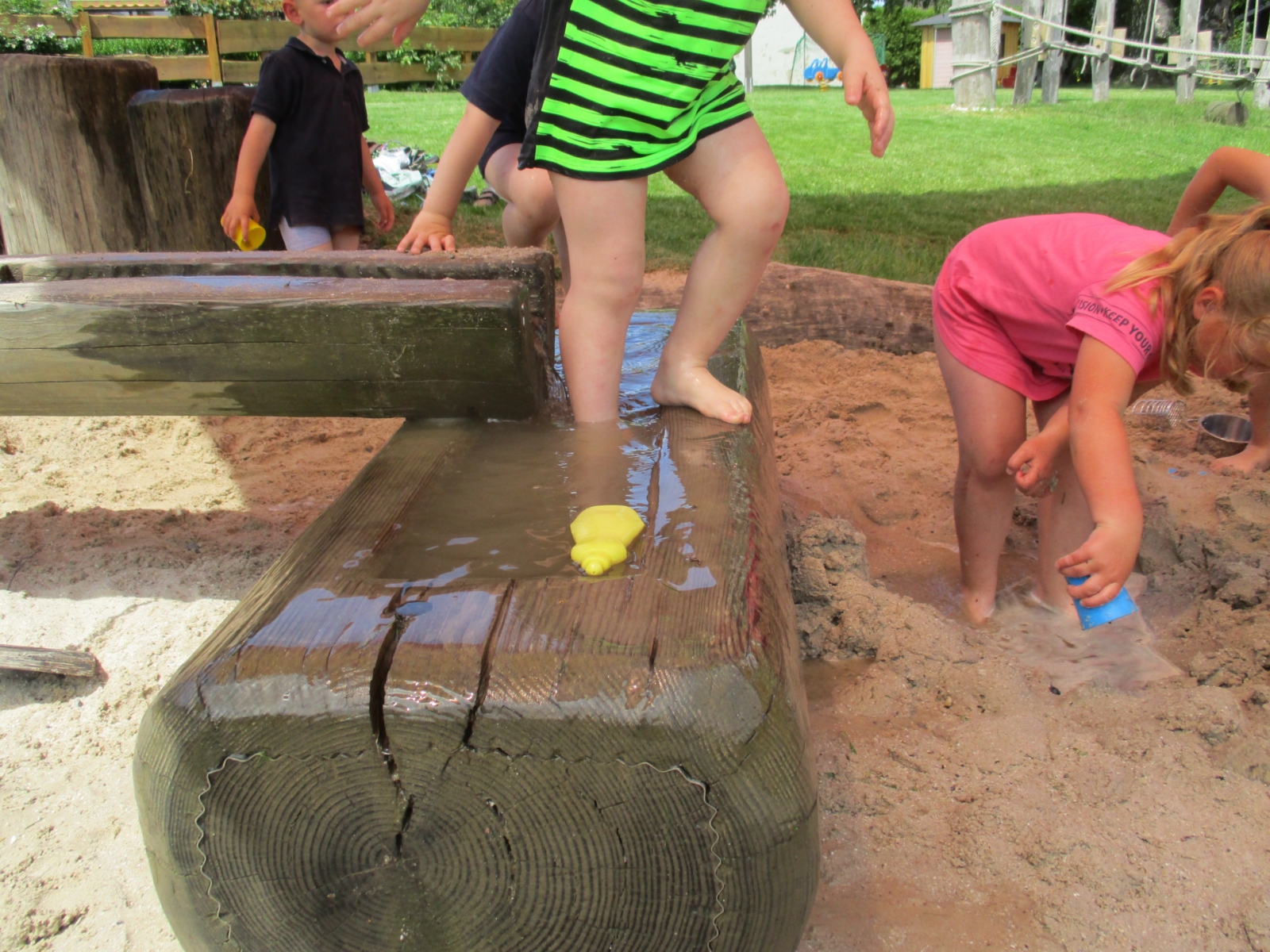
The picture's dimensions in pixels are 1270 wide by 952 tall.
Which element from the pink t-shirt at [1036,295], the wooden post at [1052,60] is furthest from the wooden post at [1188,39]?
the pink t-shirt at [1036,295]

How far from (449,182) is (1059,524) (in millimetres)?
1808

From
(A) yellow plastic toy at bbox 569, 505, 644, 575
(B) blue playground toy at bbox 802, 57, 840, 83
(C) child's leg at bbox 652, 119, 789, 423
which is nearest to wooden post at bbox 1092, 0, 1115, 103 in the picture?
(C) child's leg at bbox 652, 119, 789, 423

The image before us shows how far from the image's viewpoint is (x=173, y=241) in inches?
168

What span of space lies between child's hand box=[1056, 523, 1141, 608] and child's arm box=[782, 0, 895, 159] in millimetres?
937

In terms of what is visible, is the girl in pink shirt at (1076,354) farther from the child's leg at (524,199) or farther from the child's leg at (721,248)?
the child's leg at (524,199)

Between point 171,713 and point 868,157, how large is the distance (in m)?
11.0

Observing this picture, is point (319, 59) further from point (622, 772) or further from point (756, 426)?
point (622, 772)

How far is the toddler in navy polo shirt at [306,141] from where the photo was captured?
4.02 metres

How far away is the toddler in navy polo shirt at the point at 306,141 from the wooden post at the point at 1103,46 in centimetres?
1512

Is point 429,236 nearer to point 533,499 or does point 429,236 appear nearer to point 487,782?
point 533,499

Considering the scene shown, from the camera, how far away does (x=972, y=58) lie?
51.9 ft

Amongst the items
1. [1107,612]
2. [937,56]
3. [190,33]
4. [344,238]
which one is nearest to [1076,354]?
[1107,612]

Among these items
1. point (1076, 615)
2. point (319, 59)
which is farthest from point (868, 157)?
point (1076, 615)

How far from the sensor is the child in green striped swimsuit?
79.2 inches
